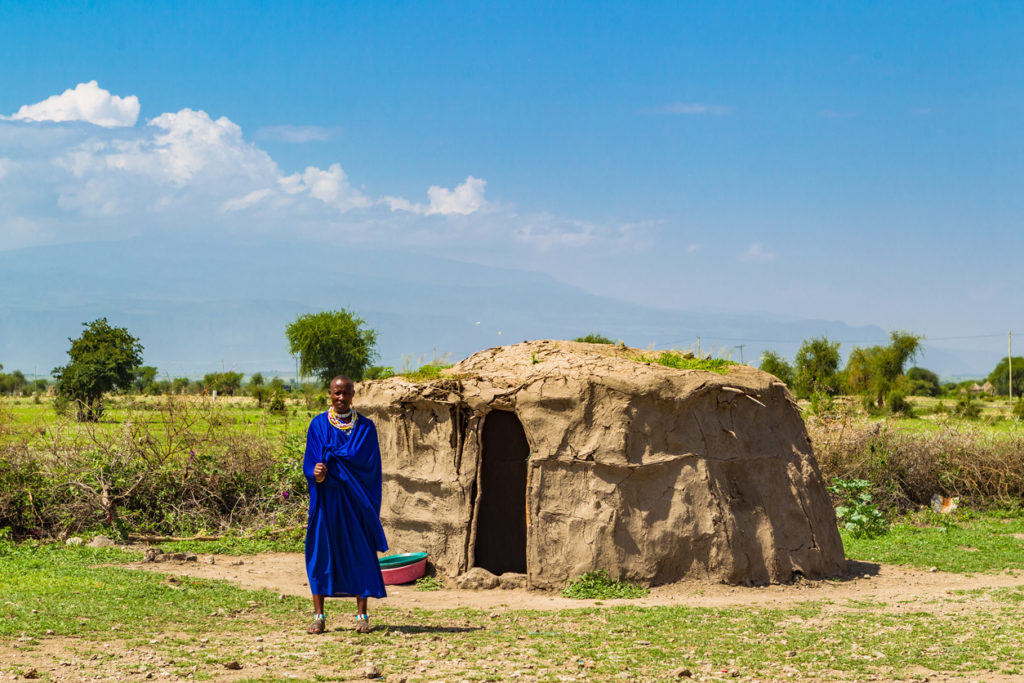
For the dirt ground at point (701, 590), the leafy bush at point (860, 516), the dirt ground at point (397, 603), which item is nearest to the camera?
the dirt ground at point (397, 603)

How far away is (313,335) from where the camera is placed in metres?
51.7

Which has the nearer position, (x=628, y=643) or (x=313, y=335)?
(x=628, y=643)

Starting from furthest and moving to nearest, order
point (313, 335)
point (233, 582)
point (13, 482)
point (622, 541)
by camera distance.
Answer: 1. point (313, 335)
2. point (13, 482)
3. point (233, 582)
4. point (622, 541)

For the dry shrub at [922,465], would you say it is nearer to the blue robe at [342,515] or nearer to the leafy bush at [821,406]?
the leafy bush at [821,406]

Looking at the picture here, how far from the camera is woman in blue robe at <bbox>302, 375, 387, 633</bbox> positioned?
7527mm

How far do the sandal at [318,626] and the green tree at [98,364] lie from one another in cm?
3229

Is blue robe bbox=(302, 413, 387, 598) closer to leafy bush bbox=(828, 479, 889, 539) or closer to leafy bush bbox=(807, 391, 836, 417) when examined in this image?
leafy bush bbox=(828, 479, 889, 539)

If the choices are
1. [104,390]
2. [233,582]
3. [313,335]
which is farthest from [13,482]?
[313,335]

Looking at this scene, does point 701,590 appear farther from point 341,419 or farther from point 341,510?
point 341,419

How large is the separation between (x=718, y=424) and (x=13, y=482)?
10139 millimetres

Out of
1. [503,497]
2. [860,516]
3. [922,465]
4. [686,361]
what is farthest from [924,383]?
[503,497]

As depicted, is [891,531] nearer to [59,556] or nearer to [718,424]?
[718,424]

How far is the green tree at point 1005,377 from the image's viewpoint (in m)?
66.6

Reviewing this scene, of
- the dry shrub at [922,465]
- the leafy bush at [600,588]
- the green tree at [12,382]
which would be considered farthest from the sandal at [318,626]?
the green tree at [12,382]
